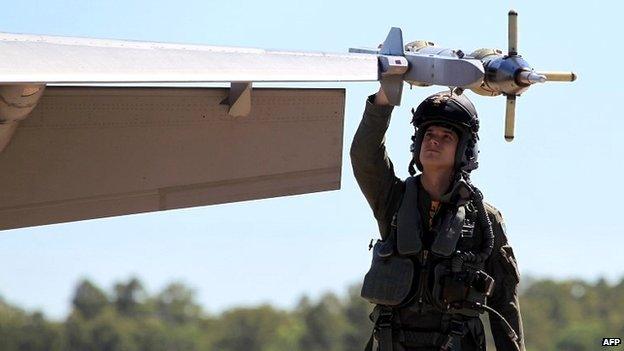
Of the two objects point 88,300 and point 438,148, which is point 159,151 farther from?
point 88,300

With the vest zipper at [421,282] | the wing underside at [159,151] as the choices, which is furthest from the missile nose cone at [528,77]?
the wing underside at [159,151]

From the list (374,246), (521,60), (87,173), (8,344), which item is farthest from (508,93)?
(8,344)

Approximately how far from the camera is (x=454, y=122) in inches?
323

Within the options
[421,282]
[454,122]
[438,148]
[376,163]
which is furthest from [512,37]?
[421,282]

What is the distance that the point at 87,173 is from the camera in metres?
8.73

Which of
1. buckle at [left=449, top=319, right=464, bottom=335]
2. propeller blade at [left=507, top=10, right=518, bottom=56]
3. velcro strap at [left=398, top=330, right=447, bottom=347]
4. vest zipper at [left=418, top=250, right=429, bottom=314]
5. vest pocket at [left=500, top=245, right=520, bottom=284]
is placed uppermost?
propeller blade at [left=507, top=10, right=518, bottom=56]

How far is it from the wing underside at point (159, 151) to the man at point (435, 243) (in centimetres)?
114

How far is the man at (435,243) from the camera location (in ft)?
26.5

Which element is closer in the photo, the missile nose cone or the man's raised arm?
the missile nose cone

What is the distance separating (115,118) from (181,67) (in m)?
1.79

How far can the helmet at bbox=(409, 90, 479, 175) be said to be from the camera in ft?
26.9

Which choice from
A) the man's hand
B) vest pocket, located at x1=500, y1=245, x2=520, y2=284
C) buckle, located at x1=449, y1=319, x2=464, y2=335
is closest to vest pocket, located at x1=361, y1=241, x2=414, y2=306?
buckle, located at x1=449, y1=319, x2=464, y2=335

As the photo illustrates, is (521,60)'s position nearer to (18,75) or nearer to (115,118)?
(115,118)

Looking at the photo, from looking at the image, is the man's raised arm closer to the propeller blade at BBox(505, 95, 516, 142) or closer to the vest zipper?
the vest zipper
